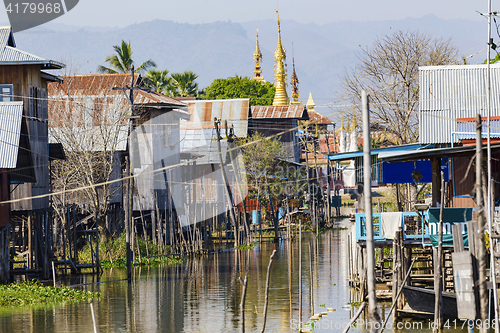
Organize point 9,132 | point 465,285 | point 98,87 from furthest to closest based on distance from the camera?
point 98,87 → point 9,132 → point 465,285

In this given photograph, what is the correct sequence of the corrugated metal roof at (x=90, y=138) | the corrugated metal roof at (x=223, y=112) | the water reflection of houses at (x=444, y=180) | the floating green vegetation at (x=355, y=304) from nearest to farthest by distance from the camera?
the water reflection of houses at (x=444, y=180) → the floating green vegetation at (x=355, y=304) → the corrugated metal roof at (x=90, y=138) → the corrugated metal roof at (x=223, y=112)

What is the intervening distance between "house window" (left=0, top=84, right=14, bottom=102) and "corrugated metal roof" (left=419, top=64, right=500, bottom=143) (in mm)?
15690

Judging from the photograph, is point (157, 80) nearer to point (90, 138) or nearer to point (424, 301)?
point (90, 138)

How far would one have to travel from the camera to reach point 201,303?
22.5m

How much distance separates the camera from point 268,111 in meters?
53.7

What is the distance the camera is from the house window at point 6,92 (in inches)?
995

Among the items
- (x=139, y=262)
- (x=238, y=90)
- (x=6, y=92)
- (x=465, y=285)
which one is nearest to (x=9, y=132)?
(x=6, y=92)

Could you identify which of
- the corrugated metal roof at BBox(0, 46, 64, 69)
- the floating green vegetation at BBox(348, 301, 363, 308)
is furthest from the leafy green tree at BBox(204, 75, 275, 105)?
the floating green vegetation at BBox(348, 301, 363, 308)

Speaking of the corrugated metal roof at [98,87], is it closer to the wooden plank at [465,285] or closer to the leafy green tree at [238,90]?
the wooden plank at [465,285]

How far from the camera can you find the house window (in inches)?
995

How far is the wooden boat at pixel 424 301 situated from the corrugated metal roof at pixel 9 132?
13820 mm

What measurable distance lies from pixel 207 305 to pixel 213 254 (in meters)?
13.3

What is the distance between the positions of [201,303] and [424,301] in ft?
25.9

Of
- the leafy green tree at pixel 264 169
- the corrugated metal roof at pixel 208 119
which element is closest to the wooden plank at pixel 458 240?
the leafy green tree at pixel 264 169
